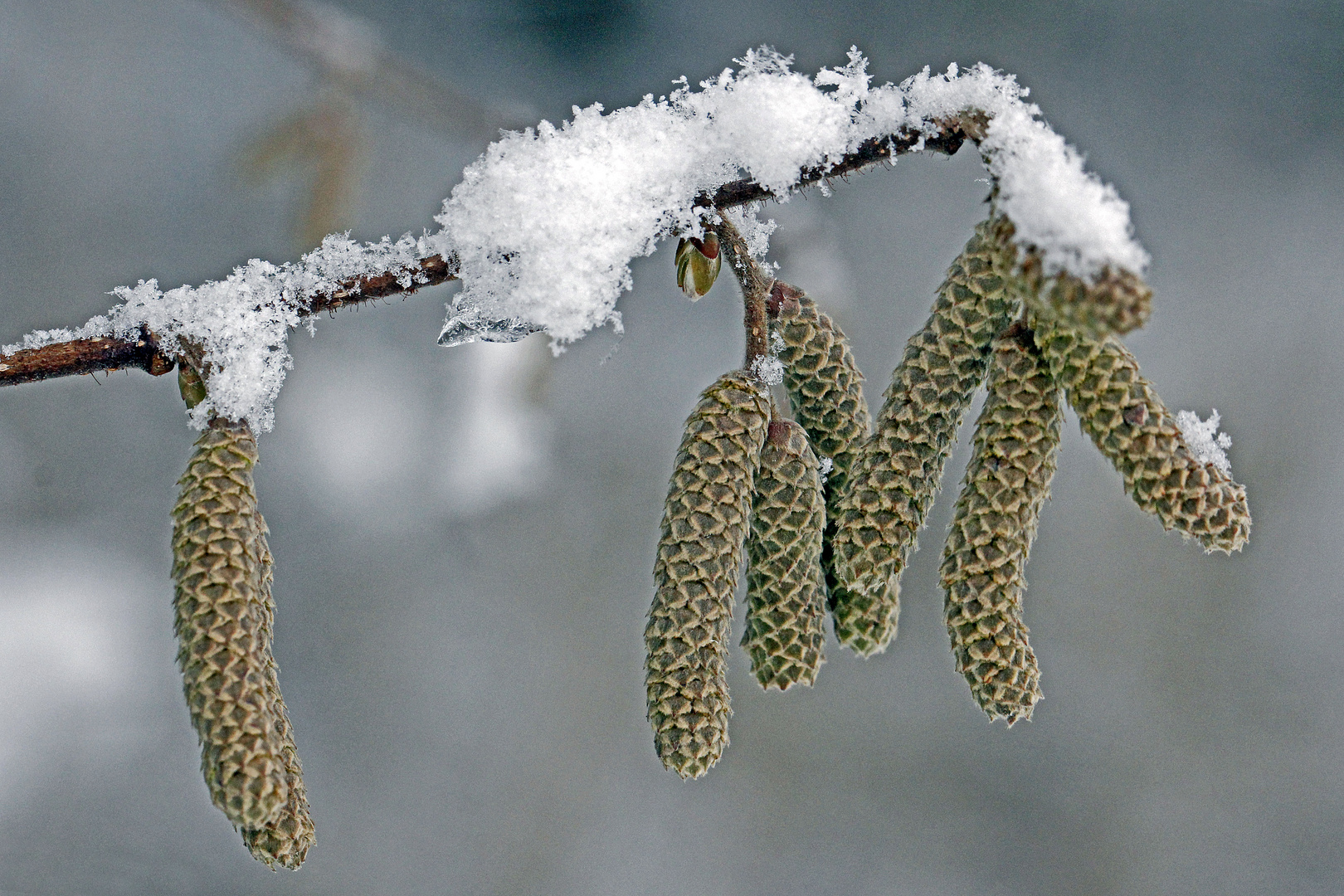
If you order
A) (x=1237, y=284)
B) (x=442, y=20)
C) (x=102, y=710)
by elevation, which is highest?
(x=1237, y=284)

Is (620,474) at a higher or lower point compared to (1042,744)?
higher

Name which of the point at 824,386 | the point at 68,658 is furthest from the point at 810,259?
the point at 68,658

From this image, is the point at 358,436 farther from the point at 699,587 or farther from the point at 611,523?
the point at 699,587

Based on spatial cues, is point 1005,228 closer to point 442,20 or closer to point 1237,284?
point 442,20

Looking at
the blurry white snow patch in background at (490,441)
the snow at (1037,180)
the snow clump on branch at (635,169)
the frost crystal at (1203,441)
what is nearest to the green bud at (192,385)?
the snow clump on branch at (635,169)

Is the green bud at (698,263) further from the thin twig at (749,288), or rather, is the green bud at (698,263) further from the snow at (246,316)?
the snow at (246,316)

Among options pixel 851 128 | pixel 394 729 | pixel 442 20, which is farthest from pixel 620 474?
pixel 851 128
